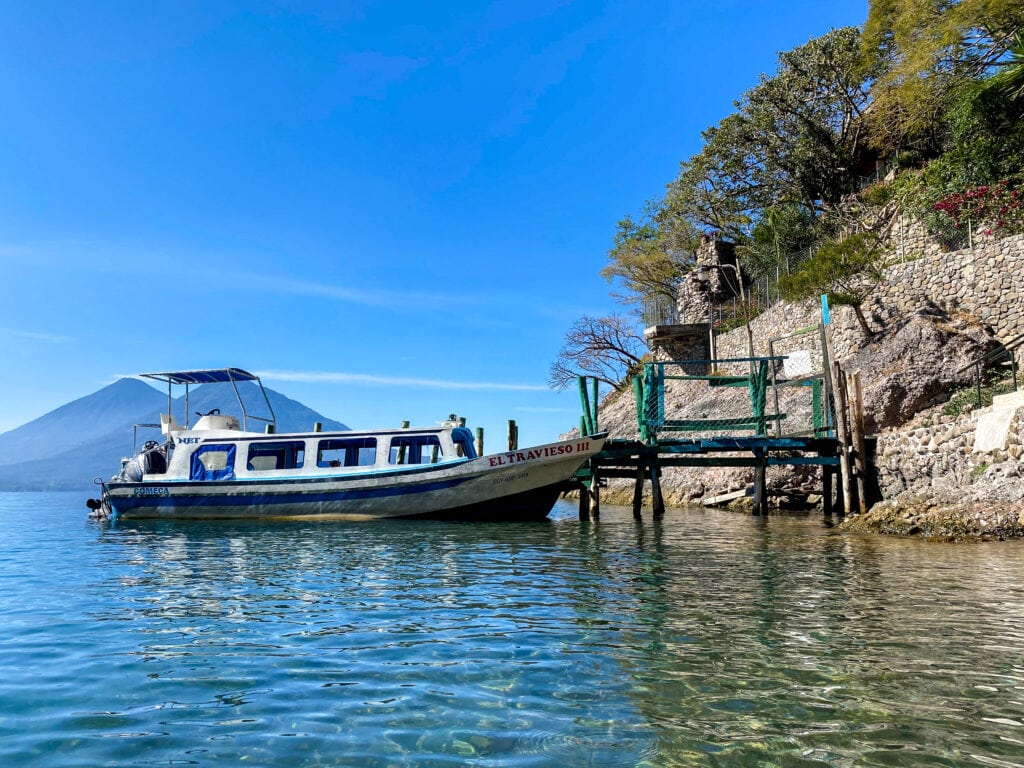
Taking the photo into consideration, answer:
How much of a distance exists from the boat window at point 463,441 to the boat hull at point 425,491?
936 mm

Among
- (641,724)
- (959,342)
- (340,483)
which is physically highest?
(959,342)

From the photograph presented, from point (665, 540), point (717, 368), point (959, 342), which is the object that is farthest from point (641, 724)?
point (717, 368)

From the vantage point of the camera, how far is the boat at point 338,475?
20.3 m

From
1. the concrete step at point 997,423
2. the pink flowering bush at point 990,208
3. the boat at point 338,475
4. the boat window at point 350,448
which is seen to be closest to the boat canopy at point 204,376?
the boat at point 338,475

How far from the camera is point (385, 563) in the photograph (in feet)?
41.2

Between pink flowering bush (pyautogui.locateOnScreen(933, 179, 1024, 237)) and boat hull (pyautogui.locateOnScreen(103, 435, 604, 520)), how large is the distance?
1555cm

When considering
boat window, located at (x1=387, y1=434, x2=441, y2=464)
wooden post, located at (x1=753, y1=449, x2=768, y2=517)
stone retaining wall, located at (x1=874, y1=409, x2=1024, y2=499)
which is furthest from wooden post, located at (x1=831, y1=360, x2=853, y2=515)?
boat window, located at (x1=387, y1=434, x2=441, y2=464)

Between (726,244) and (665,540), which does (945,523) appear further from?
(726,244)

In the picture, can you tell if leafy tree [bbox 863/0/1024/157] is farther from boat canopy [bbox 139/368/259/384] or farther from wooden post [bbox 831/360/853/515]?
boat canopy [bbox 139/368/259/384]

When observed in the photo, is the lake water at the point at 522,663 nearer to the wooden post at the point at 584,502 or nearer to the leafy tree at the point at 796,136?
the wooden post at the point at 584,502

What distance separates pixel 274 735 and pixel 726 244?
44.0 meters

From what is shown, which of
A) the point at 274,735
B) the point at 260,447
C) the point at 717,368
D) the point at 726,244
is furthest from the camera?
the point at 726,244

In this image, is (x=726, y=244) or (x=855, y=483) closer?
(x=855, y=483)

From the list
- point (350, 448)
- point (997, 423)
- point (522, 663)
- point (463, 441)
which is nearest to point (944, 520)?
point (997, 423)
